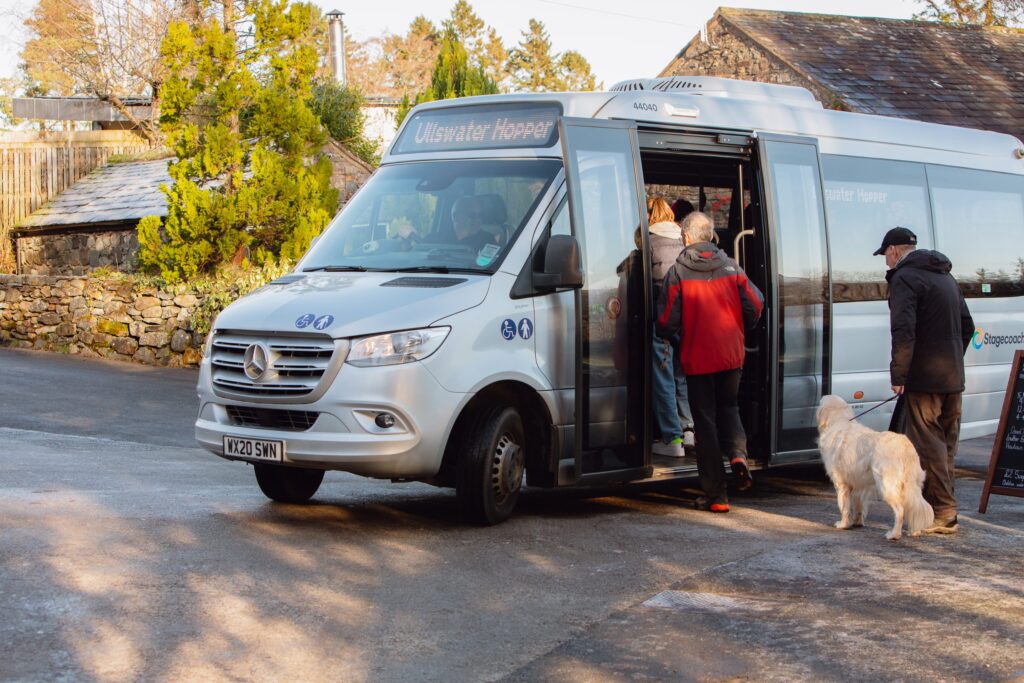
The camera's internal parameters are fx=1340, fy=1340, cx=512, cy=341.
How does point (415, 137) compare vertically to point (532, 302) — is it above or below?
above

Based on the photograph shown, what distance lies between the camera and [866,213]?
11305 millimetres

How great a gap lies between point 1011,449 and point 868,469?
67.4 inches

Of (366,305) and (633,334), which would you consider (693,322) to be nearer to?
(633,334)

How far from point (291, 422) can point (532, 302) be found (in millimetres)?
1697

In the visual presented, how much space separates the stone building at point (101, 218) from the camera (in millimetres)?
27141

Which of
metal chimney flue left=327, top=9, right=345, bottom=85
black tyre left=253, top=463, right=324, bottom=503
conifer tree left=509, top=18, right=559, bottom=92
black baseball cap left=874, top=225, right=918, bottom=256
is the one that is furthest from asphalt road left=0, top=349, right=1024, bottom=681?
conifer tree left=509, top=18, right=559, bottom=92

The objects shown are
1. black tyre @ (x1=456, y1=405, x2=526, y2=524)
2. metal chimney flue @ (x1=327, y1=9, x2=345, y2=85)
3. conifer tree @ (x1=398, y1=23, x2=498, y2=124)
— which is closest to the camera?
black tyre @ (x1=456, y1=405, x2=526, y2=524)

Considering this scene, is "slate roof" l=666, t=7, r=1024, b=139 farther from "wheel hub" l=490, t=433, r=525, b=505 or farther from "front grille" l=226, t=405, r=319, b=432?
"front grille" l=226, t=405, r=319, b=432

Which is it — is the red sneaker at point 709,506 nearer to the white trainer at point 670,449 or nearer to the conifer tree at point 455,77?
the white trainer at point 670,449

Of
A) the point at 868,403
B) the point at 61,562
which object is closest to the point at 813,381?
the point at 868,403

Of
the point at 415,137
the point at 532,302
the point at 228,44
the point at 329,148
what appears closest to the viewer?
the point at 532,302

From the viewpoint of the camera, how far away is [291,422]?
26.3 feet

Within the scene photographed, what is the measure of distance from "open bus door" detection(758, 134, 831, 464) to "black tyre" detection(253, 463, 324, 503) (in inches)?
137

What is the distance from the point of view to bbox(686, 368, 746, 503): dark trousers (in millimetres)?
9211
